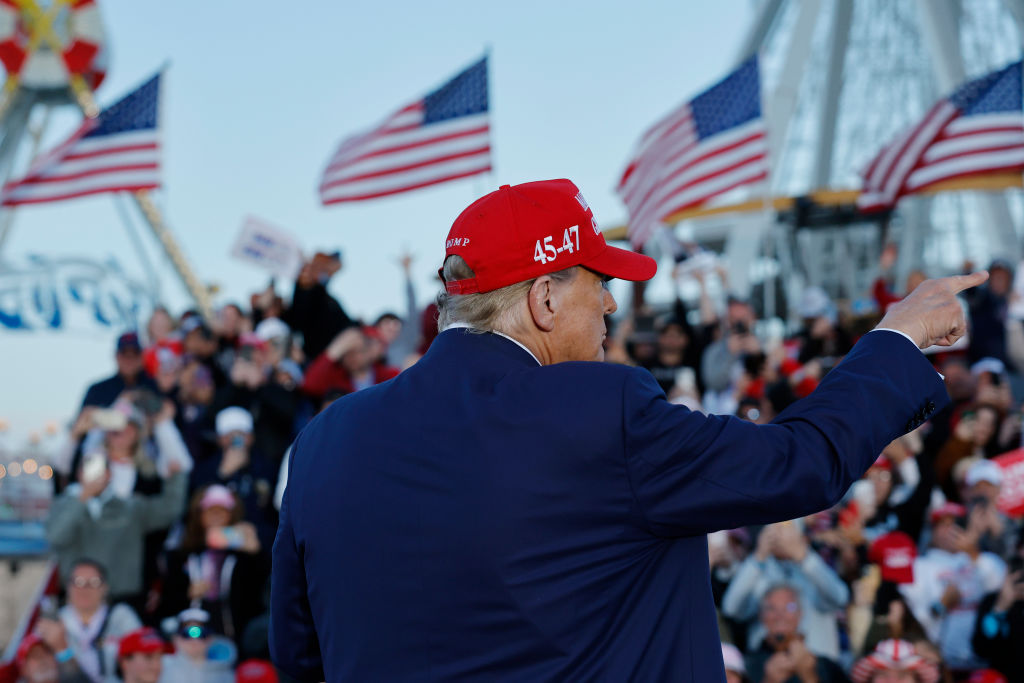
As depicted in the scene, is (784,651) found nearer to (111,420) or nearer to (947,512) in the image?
(947,512)

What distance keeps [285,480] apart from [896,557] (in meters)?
3.41

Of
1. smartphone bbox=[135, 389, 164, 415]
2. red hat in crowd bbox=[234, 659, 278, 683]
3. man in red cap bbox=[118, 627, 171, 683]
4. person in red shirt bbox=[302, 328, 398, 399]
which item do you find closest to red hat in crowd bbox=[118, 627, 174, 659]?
man in red cap bbox=[118, 627, 171, 683]

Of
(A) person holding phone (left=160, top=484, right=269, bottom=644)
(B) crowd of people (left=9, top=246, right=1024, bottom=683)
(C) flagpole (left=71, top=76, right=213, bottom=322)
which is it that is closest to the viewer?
(B) crowd of people (left=9, top=246, right=1024, bottom=683)

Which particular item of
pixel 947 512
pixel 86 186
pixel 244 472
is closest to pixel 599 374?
pixel 947 512

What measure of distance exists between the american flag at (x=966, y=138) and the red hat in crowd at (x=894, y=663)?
19.3 feet

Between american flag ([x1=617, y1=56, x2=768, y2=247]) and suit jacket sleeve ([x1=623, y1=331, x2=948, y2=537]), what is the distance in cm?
821

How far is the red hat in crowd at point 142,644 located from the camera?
246 inches

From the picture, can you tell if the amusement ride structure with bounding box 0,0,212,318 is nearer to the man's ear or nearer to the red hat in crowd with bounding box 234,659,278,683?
the red hat in crowd with bounding box 234,659,278,683

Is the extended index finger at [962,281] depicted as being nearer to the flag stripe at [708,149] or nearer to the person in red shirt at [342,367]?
the person in red shirt at [342,367]

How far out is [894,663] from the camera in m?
5.47

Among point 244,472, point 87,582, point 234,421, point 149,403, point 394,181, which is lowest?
point 87,582

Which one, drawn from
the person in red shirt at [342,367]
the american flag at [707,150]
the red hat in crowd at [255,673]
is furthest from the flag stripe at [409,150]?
the red hat in crowd at [255,673]

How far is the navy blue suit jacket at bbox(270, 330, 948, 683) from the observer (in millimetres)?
1719

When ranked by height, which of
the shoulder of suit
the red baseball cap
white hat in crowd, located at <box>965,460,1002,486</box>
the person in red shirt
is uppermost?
the red baseball cap
